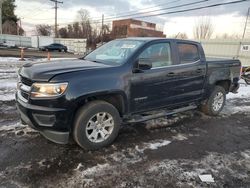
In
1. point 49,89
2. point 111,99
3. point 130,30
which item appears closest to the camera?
point 49,89

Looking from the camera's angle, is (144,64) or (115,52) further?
(115,52)

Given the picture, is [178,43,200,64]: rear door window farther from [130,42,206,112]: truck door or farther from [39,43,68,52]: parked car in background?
[39,43,68,52]: parked car in background

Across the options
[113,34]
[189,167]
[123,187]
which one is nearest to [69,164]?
[123,187]

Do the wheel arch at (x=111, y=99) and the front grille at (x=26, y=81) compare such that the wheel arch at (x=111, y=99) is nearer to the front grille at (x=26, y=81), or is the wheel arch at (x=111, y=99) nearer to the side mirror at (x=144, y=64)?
the side mirror at (x=144, y=64)

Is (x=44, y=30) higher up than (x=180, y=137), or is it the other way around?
(x=44, y=30)

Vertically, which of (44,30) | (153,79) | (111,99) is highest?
(44,30)

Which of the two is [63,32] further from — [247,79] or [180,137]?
[180,137]

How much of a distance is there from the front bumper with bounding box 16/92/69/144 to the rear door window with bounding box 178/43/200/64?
2.74 metres

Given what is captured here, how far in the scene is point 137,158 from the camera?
11.8 ft

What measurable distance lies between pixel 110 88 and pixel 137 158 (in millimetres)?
1166

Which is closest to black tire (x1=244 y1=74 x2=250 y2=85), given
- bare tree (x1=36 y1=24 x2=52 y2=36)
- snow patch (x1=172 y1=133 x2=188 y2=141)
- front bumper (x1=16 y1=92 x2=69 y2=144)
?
snow patch (x1=172 y1=133 x2=188 y2=141)

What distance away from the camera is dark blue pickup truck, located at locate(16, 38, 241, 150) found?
3338mm

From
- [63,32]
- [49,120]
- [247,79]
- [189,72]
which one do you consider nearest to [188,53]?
[189,72]

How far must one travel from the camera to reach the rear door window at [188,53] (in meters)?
4.88
